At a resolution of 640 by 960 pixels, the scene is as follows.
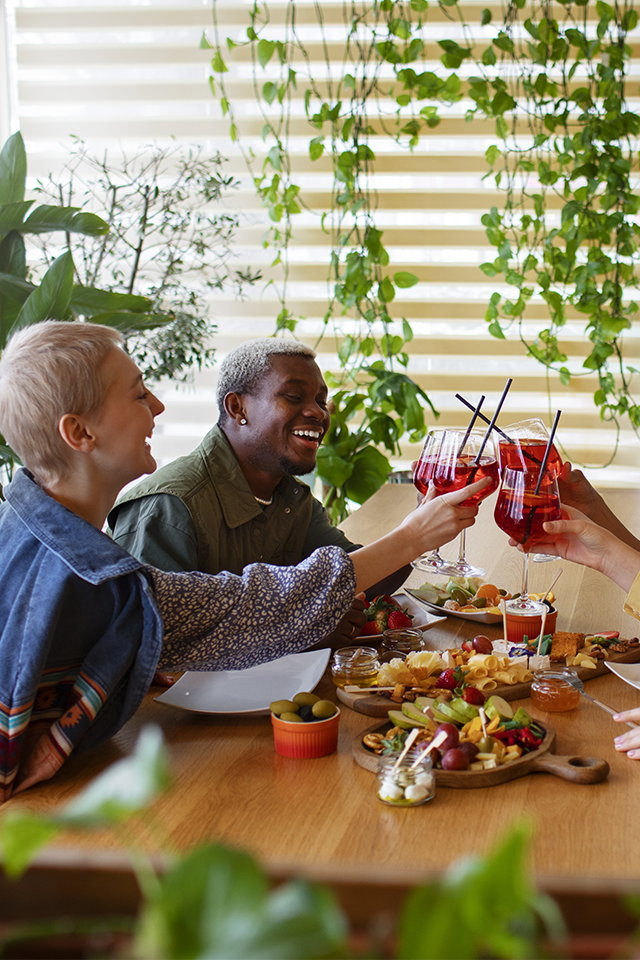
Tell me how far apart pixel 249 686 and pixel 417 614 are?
0.43m

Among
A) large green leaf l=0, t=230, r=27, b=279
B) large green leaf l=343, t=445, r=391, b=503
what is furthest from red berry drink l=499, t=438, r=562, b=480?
large green leaf l=343, t=445, r=391, b=503

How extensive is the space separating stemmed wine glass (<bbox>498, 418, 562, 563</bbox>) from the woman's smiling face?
1.97ft

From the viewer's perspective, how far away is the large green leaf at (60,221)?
2.16m

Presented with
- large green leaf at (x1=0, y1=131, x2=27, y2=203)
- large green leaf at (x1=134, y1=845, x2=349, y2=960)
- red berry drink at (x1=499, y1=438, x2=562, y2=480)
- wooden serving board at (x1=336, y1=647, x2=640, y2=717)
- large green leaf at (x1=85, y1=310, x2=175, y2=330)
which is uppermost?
large green leaf at (x1=0, y1=131, x2=27, y2=203)

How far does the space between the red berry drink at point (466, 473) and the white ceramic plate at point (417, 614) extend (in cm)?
26

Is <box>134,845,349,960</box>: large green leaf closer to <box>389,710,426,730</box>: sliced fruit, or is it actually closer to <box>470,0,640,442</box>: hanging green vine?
<box>389,710,426,730</box>: sliced fruit

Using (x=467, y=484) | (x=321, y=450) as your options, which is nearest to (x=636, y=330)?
(x=321, y=450)

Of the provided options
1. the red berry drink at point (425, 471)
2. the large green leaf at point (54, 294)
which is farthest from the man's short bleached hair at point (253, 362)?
the red berry drink at point (425, 471)

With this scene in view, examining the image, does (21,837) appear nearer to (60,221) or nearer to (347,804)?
(347,804)

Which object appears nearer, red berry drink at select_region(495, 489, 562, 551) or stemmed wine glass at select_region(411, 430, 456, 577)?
red berry drink at select_region(495, 489, 562, 551)

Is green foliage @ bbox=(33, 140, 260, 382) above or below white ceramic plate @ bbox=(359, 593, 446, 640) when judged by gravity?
above

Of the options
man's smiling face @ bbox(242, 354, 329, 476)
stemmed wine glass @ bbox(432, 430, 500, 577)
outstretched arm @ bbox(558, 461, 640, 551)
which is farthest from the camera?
man's smiling face @ bbox(242, 354, 329, 476)

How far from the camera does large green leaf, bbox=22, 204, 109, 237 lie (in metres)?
2.16

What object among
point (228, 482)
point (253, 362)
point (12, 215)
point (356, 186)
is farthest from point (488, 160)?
point (228, 482)
